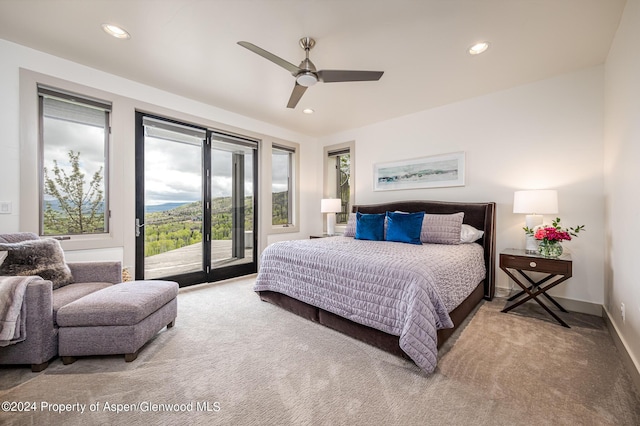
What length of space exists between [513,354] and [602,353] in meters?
0.71

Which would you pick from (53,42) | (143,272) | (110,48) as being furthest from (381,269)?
(53,42)

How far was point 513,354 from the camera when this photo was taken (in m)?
2.03

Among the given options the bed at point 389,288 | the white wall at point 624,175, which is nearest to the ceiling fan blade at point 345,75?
the bed at point 389,288

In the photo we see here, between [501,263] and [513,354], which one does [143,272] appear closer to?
[513,354]

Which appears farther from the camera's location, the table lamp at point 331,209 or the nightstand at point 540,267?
the table lamp at point 331,209

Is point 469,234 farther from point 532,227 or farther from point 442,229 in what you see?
point 532,227

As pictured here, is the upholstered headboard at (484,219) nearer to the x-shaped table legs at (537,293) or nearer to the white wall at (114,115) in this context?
the x-shaped table legs at (537,293)

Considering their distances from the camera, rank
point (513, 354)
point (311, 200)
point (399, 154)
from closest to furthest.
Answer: point (513, 354) < point (399, 154) < point (311, 200)

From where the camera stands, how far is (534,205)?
9.17 feet

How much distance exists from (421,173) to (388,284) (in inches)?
106

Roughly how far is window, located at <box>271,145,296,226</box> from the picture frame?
68.9 inches

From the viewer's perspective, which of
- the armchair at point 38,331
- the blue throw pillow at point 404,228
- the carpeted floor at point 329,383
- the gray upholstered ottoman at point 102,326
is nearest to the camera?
the carpeted floor at point 329,383

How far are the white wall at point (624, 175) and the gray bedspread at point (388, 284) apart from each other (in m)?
1.05

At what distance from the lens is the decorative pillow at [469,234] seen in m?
3.23
